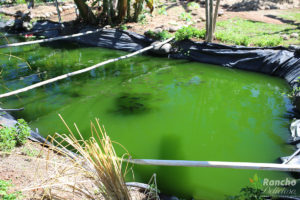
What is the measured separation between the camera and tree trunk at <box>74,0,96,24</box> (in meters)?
8.98

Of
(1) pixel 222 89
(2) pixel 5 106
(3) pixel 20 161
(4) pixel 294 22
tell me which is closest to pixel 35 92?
(2) pixel 5 106

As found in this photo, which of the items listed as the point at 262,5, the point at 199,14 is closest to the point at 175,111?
the point at 199,14

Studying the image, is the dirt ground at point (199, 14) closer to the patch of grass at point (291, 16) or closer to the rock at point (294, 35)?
the patch of grass at point (291, 16)

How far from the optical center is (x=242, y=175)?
2777 millimetres

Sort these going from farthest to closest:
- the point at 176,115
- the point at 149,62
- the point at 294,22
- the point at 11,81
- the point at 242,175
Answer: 1. the point at 294,22
2. the point at 149,62
3. the point at 11,81
4. the point at 176,115
5. the point at 242,175

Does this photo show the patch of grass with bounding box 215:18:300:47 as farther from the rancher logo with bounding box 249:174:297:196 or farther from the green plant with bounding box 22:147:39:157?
the green plant with bounding box 22:147:39:157

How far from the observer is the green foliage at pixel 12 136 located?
2.68 metres

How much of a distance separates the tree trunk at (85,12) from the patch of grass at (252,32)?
185 inches

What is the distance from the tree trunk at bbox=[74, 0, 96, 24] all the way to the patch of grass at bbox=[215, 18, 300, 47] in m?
4.69

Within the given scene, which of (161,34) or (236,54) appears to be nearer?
(236,54)

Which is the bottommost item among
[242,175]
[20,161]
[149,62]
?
[242,175]

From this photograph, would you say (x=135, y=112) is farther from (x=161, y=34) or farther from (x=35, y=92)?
(x=161, y=34)

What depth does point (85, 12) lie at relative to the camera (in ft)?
30.1

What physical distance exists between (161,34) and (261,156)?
16.6 feet
